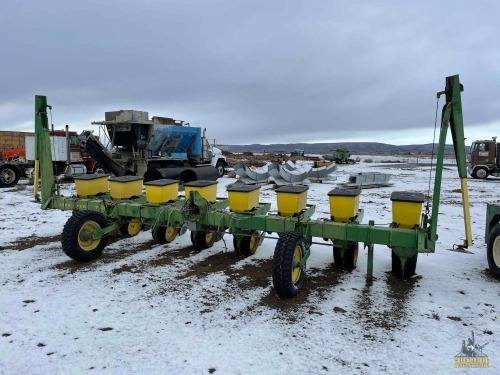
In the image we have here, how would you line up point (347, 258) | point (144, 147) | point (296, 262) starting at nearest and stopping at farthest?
point (296, 262)
point (347, 258)
point (144, 147)

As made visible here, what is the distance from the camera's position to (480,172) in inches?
891

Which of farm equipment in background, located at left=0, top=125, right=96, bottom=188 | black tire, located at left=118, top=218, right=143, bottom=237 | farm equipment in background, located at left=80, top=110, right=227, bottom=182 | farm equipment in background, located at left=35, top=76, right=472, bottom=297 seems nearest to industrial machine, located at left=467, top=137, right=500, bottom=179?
farm equipment in background, located at left=80, top=110, right=227, bottom=182

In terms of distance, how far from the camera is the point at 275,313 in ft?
12.3

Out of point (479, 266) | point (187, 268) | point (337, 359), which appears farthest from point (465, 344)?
point (187, 268)

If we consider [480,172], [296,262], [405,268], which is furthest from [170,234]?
[480,172]

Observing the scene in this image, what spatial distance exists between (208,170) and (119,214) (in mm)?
10104

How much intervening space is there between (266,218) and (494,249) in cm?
302

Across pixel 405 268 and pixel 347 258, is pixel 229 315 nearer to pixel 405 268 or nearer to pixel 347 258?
pixel 347 258

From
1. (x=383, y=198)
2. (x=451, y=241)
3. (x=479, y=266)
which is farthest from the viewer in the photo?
(x=383, y=198)

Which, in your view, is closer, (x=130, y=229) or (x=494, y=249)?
(x=494, y=249)

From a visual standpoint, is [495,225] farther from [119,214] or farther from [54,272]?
[54,272]

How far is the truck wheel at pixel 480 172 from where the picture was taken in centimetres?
2250

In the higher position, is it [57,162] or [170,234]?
[57,162]

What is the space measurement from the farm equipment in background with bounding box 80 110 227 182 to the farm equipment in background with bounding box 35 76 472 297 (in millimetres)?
7451
